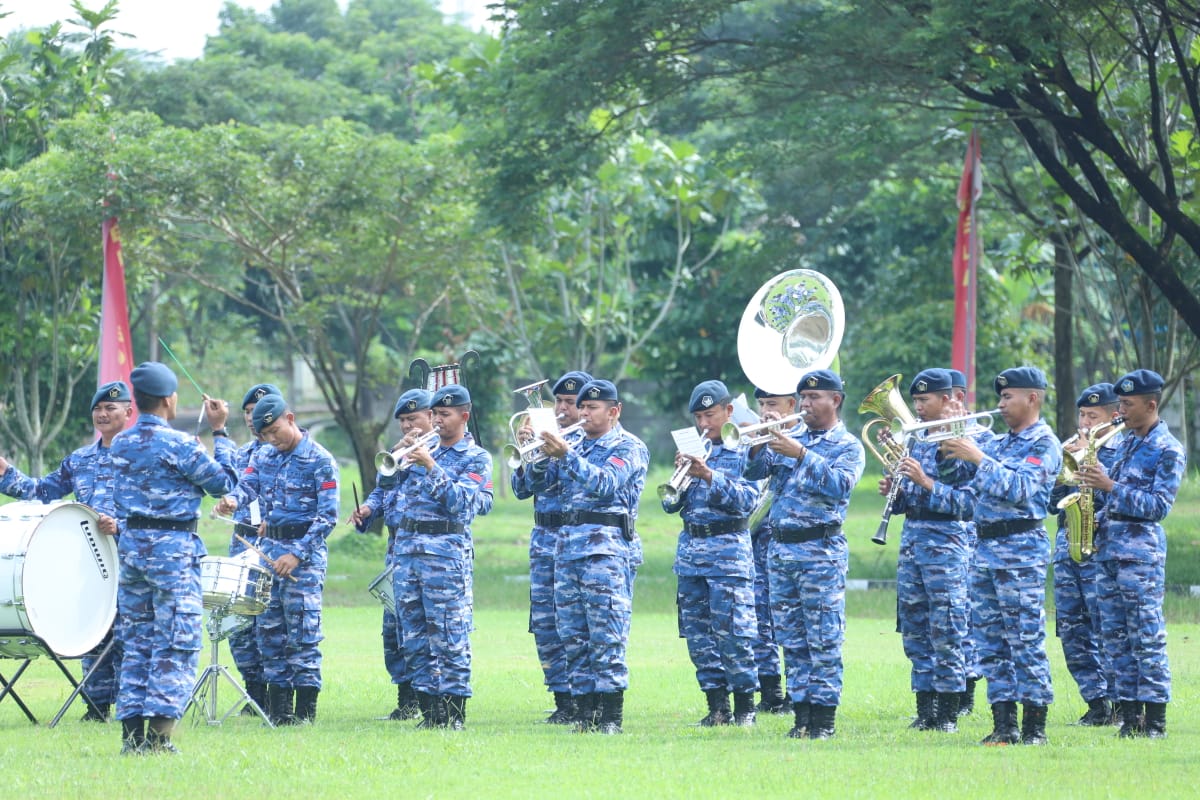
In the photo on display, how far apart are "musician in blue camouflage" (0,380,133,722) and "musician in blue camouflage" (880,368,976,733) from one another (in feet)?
16.9

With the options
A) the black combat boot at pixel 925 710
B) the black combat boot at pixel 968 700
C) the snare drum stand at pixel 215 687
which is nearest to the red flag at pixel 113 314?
the snare drum stand at pixel 215 687

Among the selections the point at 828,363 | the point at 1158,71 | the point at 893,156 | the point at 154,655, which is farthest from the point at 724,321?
the point at 154,655

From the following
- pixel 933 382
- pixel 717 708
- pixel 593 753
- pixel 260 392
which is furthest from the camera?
pixel 260 392

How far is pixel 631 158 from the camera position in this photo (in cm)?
2516

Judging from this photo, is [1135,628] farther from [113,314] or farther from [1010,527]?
[113,314]

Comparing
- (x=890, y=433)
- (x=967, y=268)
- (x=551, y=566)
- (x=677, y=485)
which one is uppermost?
(x=967, y=268)

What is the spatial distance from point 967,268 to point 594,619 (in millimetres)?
11683

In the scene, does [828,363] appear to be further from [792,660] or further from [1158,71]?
[1158,71]

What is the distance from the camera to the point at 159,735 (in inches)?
362

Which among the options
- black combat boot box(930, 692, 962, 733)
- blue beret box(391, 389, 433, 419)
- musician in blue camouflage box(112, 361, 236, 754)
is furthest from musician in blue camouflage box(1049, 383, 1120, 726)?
musician in blue camouflage box(112, 361, 236, 754)

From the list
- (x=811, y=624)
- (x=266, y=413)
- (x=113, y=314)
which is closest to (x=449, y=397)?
(x=266, y=413)

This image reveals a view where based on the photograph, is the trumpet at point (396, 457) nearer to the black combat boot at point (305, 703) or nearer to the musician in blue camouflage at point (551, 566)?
the musician in blue camouflage at point (551, 566)

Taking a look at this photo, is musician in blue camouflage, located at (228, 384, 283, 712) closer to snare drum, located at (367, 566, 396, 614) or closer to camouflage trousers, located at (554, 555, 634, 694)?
snare drum, located at (367, 566, 396, 614)

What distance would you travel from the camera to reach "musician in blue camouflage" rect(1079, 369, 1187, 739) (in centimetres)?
955
